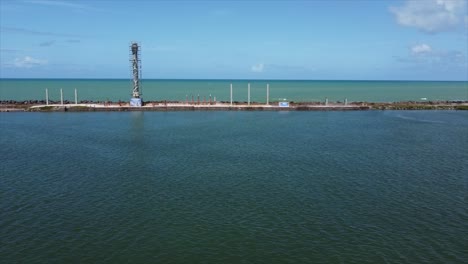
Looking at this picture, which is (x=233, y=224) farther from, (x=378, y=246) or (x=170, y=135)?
(x=170, y=135)

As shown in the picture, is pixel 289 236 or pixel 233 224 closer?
pixel 289 236

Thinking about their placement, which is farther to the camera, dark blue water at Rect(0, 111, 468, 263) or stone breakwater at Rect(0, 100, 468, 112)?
stone breakwater at Rect(0, 100, 468, 112)

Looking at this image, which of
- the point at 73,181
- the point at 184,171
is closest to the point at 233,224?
the point at 184,171

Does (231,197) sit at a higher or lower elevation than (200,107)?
lower

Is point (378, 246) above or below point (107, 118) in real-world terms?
below

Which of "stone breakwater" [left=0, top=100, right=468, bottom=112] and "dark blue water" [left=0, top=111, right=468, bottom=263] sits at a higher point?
"stone breakwater" [left=0, top=100, right=468, bottom=112]

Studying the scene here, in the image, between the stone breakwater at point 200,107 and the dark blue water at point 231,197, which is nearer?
the dark blue water at point 231,197

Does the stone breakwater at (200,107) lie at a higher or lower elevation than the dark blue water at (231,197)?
higher

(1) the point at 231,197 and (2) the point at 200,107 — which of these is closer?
(1) the point at 231,197
